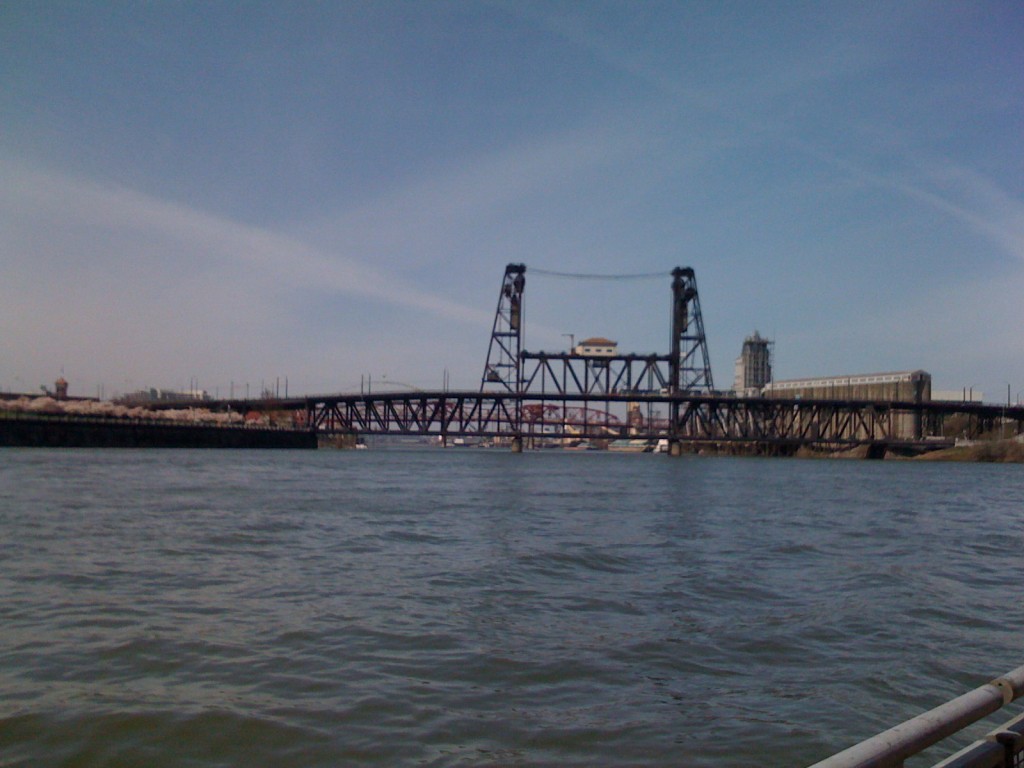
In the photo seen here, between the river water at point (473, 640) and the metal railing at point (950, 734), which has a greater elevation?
the metal railing at point (950, 734)

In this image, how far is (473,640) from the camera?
9734mm

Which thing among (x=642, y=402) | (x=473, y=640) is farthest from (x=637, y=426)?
(x=473, y=640)

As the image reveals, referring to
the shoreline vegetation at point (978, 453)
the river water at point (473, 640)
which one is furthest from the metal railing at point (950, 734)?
the shoreline vegetation at point (978, 453)

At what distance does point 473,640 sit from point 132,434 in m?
83.7

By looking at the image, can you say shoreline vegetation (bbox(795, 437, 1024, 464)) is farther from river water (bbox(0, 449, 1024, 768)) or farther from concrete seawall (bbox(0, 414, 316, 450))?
river water (bbox(0, 449, 1024, 768))

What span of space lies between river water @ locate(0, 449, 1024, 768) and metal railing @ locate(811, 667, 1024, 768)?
3113mm

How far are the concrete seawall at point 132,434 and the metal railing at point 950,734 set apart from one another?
3101 inches

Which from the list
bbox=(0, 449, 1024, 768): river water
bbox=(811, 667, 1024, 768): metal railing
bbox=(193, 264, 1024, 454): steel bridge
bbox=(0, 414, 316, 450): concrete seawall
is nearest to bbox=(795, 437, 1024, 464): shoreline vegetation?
bbox=(193, 264, 1024, 454): steel bridge

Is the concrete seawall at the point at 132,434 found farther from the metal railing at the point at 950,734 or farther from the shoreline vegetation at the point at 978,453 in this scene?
the metal railing at the point at 950,734

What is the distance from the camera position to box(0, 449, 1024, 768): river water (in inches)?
267

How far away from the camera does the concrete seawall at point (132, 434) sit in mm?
72750

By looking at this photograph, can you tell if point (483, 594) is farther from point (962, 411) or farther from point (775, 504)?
point (962, 411)

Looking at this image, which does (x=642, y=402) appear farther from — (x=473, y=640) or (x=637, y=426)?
(x=473, y=640)

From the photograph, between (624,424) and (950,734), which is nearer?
(950,734)
